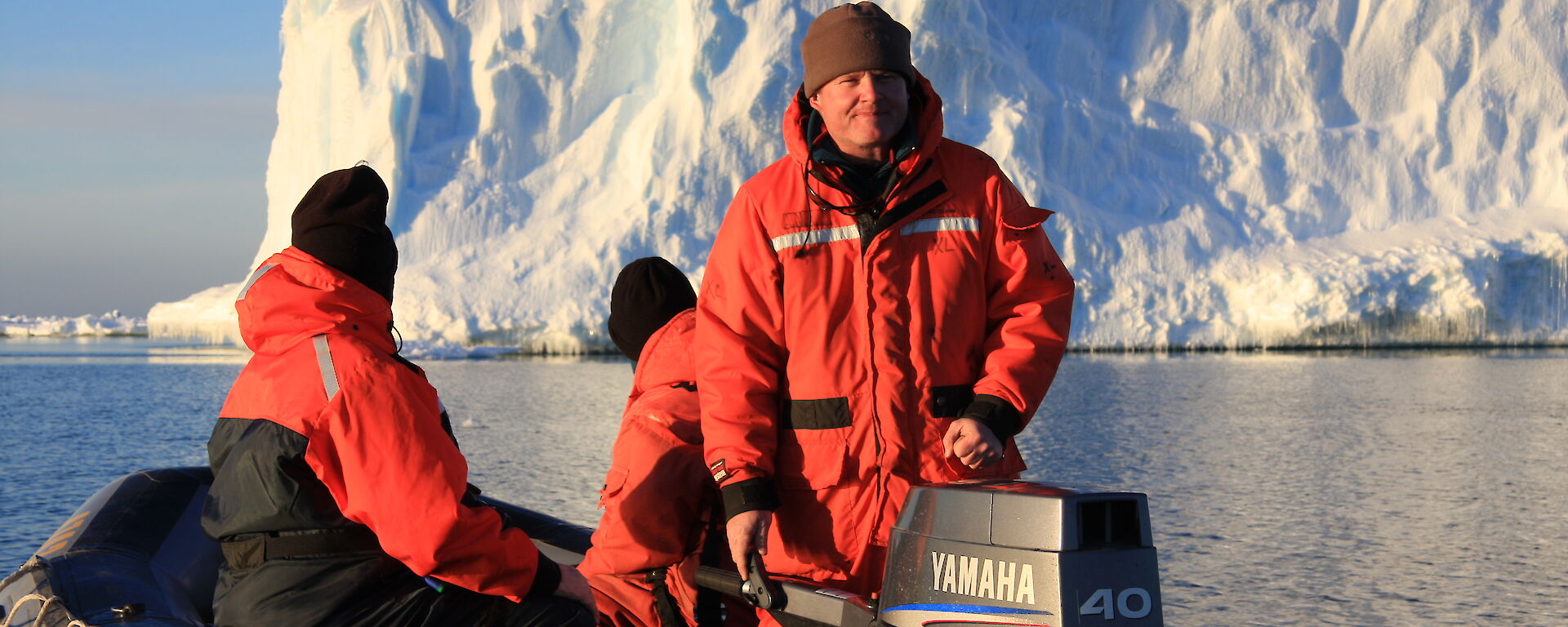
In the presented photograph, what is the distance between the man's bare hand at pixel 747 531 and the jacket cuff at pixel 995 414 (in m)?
0.30

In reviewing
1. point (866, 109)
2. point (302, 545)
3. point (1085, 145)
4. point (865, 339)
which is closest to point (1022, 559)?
point (865, 339)

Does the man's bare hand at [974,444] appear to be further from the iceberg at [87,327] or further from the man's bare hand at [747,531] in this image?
the iceberg at [87,327]

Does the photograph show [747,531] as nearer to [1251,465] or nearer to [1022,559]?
[1022,559]

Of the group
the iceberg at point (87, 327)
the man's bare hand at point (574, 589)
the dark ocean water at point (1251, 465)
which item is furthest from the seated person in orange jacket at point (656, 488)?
the iceberg at point (87, 327)

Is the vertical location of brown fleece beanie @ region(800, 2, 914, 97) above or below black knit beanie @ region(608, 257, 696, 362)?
above

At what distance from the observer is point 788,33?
76.4 ft

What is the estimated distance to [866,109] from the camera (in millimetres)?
1820

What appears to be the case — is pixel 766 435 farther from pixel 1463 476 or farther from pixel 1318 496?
pixel 1463 476

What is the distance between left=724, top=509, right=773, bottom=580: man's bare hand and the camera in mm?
1776

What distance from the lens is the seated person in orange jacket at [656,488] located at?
242 cm

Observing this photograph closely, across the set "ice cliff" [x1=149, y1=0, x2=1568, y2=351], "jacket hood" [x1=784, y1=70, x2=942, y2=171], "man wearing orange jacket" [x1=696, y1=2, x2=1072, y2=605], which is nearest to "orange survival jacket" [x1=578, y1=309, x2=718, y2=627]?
"man wearing orange jacket" [x1=696, y1=2, x2=1072, y2=605]

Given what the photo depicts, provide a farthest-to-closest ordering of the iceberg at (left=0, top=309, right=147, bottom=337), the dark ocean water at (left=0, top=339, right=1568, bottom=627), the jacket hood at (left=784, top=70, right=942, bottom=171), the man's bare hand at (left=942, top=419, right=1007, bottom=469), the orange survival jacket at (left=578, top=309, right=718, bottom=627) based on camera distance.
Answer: the iceberg at (left=0, top=309, right=147, bottom=337)
the dark ocean water at (left=0, top=339, right=1568, bottom=627)
the orange survival jacket at (left=578, top=309, right=718, bottom=627)
the jacket hood at (left=784, top=70, right=942, bottom=171)
the man's bare hand at (left=942, top=419, right=1007, bottom=469)

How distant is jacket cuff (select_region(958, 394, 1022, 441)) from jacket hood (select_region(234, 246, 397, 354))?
84 centimetres

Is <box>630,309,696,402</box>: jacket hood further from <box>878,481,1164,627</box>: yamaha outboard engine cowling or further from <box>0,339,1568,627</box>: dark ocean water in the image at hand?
<box>0,339,1568,627</box>: dark ocean water
